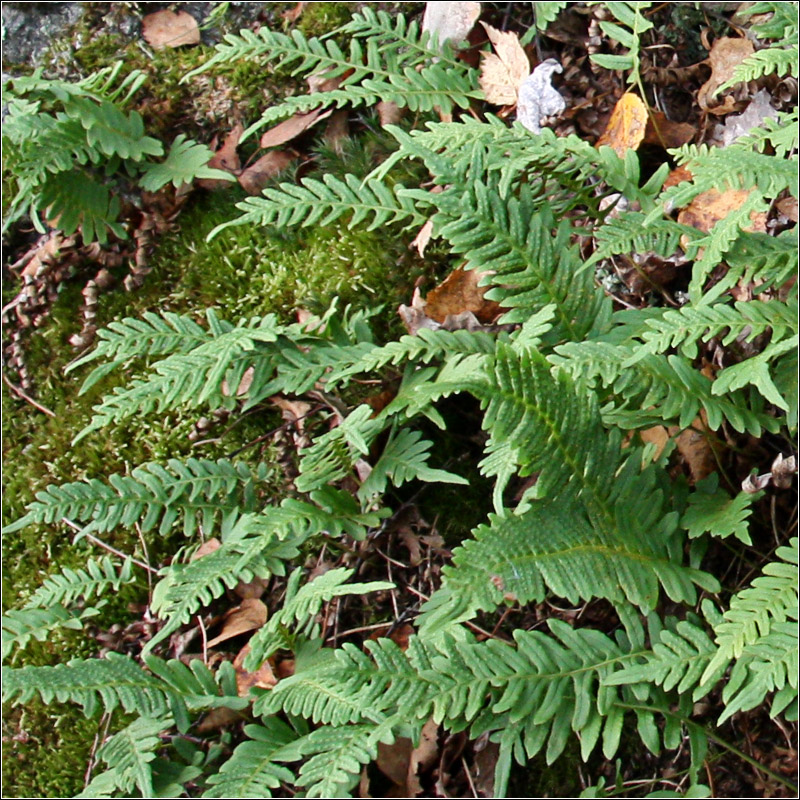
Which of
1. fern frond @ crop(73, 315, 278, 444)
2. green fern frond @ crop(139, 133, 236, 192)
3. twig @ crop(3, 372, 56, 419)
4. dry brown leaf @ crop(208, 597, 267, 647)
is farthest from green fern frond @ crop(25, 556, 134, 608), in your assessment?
green fern frond @ crop(139, 133, 236, 192)

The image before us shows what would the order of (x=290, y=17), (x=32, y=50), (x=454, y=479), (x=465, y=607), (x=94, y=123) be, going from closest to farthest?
1. (x=465, y=607)
2. (x=454, y=479)
3. (x=94, y=123)
4. (x=290, y=17)
5. (x=32, y=50)

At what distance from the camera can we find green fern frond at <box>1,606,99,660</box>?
2.76m

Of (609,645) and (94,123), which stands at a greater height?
(94,123)

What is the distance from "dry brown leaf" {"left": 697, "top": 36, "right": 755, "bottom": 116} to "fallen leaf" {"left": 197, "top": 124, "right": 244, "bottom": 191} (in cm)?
153

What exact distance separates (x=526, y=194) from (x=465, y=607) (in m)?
1.05

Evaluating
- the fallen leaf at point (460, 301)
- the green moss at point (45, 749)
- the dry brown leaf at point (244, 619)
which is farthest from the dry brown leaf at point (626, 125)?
the green moss at point (45, 749)

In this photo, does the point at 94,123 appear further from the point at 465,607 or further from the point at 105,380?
the point at 465,607

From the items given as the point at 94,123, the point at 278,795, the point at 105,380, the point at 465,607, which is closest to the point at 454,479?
the point at 465,607

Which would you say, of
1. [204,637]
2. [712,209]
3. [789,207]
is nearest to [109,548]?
[204,637]

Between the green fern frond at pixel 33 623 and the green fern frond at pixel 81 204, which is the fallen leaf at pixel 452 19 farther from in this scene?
the green fern frond at pixel 33 623

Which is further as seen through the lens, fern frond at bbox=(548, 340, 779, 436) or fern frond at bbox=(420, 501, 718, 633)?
fern frond at bbox=(548, 340, 779, 436)

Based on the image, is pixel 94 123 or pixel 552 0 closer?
pixel 552 0

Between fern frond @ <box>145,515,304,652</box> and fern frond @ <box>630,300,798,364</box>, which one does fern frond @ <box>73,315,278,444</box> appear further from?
fern frond @ <box>630,300,798,364</box>

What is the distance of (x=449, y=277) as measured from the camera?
9.19ft
